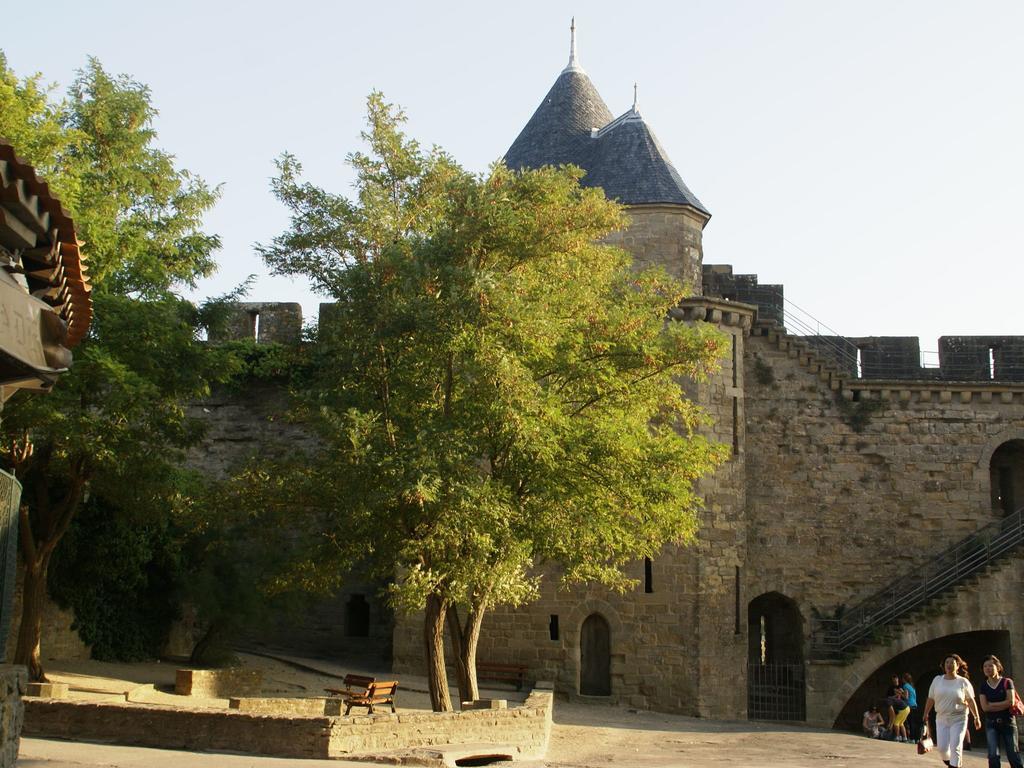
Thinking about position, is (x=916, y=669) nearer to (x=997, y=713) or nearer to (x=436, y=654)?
(x=436, y=654)

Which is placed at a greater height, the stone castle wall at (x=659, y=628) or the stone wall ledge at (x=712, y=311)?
the stone wall ledge at (x=712, y=311)

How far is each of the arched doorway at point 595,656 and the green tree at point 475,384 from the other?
524cm

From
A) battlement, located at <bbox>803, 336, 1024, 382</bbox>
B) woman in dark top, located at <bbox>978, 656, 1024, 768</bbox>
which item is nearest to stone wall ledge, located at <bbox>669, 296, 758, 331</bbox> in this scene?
battlement, located at <bbox>803, 336, 1024, 382</bbox>

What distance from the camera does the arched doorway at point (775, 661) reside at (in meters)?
22.4

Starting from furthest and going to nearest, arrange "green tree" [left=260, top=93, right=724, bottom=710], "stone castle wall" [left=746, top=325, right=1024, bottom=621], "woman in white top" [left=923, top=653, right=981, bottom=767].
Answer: "stone castle wall" [left=746, top=325, right=1024, bottom=621], "green tree" [left=260, top=93, right=724, bottom=710], "woman in white top" [left=923, top=653, right=981, bottom=767]

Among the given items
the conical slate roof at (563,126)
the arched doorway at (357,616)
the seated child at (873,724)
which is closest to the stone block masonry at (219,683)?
the arched doorway at (357,616)

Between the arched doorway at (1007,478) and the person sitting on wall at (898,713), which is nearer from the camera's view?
the person sitting on wall at (898,713)

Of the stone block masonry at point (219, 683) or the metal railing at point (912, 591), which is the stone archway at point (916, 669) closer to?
the metal railing at point (912, 591)

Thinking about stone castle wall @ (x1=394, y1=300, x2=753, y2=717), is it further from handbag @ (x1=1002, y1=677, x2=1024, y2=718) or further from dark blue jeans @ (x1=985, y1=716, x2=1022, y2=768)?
handbag @ (x1=1002, y1=677, x2=1024, y2=718)

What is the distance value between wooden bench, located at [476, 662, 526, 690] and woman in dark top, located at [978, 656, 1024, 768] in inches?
425

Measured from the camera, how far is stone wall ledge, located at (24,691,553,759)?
1102 centimetres

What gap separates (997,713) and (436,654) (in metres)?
7.06

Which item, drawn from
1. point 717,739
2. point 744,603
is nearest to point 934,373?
point 744,603

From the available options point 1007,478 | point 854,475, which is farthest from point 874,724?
point 1007,478
